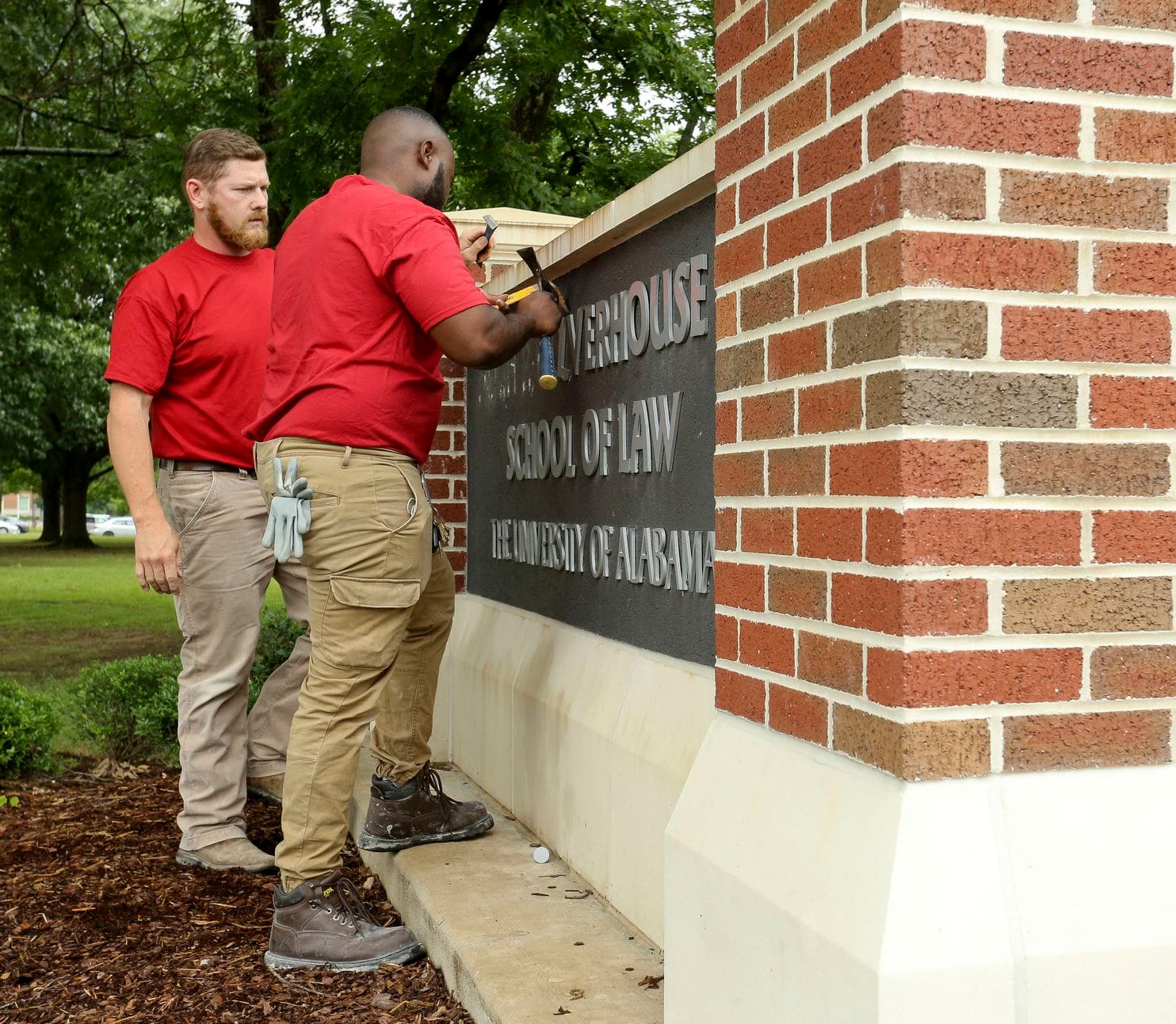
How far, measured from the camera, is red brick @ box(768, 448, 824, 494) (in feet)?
6.87

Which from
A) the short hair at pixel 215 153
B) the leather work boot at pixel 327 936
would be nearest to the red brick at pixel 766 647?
the leather work boot at pixel 327 936

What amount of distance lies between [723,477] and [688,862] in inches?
27.6

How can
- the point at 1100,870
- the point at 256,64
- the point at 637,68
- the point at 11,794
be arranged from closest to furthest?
the point at 1100,870, the point at 11,794, the point at 256,64, the point at 637,68

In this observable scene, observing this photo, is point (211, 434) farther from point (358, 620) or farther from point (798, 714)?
point (798, 714)

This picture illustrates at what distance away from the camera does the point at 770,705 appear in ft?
7.44

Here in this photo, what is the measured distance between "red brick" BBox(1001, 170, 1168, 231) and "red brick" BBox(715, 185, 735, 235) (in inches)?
25.4

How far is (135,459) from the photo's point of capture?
4.14 m

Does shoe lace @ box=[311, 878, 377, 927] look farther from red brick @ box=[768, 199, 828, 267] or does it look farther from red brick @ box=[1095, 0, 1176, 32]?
red brick @ box=[1095, 0, 1176, 32]

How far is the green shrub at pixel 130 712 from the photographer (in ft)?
19.1

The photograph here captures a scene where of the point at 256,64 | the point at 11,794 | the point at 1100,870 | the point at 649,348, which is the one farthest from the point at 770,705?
the point at 256,64

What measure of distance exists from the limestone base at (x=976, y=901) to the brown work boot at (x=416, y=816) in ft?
6.74

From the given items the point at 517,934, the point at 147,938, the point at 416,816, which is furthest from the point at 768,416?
the point at 147,938

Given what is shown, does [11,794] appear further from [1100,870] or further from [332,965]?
[1100,870]

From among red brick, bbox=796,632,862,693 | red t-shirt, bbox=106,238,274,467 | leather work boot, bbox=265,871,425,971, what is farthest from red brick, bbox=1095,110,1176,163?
red t-shirt, bbox=106,238,274,467
